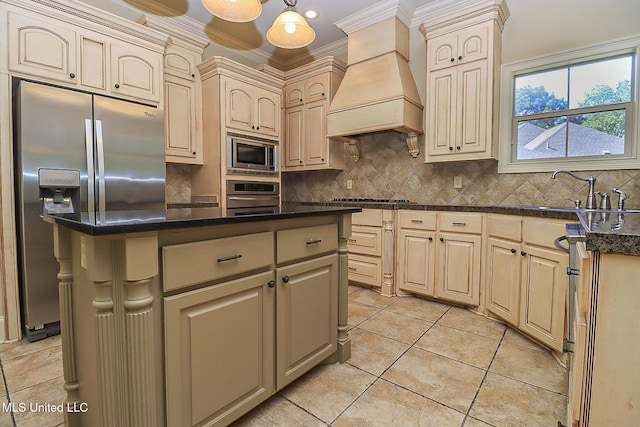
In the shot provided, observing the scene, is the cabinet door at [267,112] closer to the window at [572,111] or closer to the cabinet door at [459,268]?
the cabinet door at [459,268]

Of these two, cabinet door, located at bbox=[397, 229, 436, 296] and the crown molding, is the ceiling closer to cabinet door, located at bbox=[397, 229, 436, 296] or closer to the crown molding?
the crown molding

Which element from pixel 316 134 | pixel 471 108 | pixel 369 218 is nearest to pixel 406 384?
pixel 369 218

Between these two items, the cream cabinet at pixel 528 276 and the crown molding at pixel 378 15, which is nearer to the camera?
the cream cabinet at pixel 528 276

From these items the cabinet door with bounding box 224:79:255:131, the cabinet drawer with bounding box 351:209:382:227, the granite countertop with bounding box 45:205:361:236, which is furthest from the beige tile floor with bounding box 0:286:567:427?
the cabinet door with bounding box 224:79:255:131

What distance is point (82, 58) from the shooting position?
2363mm

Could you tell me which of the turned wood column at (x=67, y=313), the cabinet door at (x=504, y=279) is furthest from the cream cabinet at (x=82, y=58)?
the cabinet door at (x=504, y=279)

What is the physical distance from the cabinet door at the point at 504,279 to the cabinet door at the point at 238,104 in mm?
2753

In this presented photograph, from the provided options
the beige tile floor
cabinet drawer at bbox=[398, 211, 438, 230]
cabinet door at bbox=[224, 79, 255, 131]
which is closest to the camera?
the beige tile floor

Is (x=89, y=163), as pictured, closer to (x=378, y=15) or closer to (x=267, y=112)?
(x=267, y=112)

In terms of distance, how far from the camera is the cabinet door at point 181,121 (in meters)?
3.19

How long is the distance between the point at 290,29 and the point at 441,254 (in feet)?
7.18

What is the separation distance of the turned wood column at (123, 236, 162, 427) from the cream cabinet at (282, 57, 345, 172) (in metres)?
3.13

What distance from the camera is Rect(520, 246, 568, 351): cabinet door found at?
1.88 metres

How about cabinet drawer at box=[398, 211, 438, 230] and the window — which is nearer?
the window
